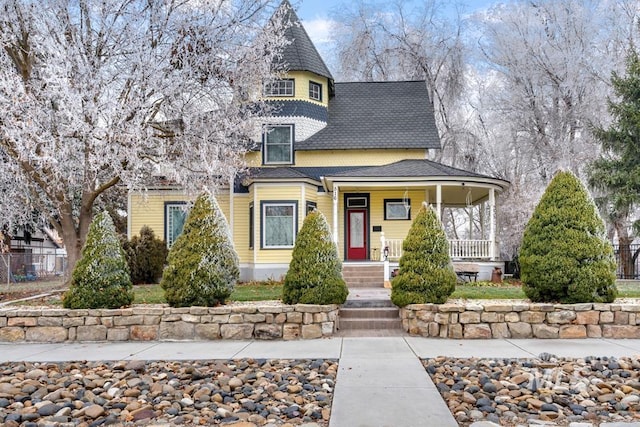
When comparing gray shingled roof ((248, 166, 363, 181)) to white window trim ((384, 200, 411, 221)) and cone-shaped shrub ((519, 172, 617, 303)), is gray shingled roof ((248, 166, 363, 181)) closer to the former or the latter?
white window trim ((384, 200, 411, 221))

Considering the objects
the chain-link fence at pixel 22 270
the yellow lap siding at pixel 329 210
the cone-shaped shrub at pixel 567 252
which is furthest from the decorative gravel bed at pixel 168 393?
the chain-link fence at pixel 22 270

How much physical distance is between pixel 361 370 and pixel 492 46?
19.6 metres

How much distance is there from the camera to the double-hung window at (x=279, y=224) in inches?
598

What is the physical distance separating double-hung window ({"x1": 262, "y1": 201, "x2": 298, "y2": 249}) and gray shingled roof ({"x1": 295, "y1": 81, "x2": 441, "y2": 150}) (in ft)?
8.75

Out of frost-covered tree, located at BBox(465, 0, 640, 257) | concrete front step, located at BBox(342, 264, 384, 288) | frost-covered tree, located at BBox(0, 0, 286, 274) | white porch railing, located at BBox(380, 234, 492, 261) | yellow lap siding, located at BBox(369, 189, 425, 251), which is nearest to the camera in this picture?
frost-covered tree, located at BBox(0, 0, 286, 274)

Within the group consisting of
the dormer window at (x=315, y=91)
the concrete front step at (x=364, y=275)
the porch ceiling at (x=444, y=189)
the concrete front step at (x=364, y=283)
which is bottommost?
the concrete front step at (x=364, y=283)

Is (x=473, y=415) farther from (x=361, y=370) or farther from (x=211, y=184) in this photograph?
(x=211, y=184)

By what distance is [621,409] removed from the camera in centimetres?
439

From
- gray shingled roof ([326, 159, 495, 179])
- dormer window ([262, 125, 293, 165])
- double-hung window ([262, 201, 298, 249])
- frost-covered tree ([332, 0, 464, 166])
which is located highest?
frost-covered tree ([332, 0, 464, 166])

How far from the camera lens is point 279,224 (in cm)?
1527

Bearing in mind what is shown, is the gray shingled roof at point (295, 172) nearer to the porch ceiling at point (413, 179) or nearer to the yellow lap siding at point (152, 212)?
the porch ceiling at point (413, 179)

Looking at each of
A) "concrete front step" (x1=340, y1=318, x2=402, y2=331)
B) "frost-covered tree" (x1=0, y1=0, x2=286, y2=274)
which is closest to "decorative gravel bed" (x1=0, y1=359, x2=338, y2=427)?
"concrete front step" (x1=340, y1=318, x2=402, y2=331)

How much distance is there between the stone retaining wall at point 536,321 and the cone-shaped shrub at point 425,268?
366 millimetres

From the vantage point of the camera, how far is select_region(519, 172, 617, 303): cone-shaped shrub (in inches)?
309
